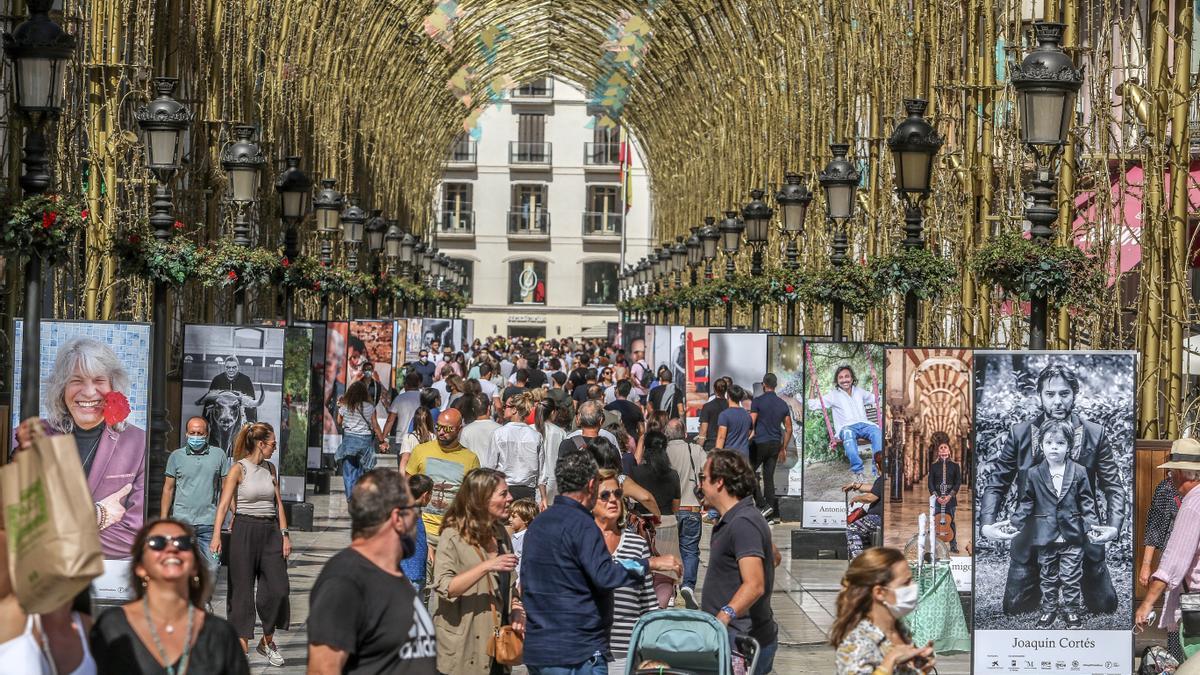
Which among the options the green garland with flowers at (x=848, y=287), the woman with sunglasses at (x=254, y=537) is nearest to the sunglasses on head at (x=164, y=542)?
the woman with sunglasses at (x=254, y=537)

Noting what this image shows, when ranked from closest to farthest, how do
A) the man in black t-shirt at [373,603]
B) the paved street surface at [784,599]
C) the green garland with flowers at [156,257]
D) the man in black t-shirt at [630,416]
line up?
the man in black t-shirt at [373,603] → the paved street surface at [784,599] → the green garland with flowers at [156,257] → the man in black t-shirt at [630,416]

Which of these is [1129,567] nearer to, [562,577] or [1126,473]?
[1126,473]

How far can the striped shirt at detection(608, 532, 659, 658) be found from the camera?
390 inches

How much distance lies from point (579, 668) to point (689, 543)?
6.20 meters

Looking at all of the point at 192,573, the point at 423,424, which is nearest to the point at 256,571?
the point at 423,424

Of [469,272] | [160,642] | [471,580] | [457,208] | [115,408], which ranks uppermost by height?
[457,208]

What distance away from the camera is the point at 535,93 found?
9456cm

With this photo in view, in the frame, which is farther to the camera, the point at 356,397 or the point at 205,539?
the point at 356,397

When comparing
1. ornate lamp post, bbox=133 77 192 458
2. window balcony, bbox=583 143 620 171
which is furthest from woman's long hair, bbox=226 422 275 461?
window balcony, bbox=583 143 620 171

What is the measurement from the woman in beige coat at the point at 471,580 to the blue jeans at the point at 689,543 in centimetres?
534

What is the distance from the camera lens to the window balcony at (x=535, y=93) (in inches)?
3693

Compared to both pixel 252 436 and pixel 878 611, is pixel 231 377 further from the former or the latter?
pixel 878 611

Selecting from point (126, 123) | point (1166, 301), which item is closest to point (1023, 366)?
point (1166, 301)

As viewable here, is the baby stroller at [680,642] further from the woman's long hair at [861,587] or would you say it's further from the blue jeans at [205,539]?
the blue jeans at [205,539]
